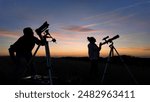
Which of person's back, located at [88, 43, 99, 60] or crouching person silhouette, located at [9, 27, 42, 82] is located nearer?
crouching person silhouette, located at [9, 27, 42, 82]

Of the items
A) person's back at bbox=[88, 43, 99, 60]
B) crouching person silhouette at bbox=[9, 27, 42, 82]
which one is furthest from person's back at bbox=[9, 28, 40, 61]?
person's back at bbox=[88, 43, 99, 60]

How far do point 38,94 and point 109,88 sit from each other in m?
2.16

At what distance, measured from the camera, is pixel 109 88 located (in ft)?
28.4

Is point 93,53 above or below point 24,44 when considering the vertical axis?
below

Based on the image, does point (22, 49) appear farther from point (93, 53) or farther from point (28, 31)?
point (93, 53)

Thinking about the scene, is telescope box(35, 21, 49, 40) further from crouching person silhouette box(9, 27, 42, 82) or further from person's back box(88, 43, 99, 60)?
person's back box(88, 43, 99, 60)

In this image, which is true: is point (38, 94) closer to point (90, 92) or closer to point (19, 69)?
point (90, 92)

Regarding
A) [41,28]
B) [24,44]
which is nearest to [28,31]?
[24,44]

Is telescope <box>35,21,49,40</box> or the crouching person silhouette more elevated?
telescope <box>35,21,49,40</box>

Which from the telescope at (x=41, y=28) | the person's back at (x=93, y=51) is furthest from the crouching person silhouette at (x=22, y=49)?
the person's back at (x=93, y=51)

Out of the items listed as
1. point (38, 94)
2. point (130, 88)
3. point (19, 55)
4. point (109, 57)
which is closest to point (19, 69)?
point (19, 55)

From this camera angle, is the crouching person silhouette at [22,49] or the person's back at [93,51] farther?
the person's back at [93,51]

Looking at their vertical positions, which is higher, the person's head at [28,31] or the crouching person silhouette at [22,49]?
the person's head at [28,31]

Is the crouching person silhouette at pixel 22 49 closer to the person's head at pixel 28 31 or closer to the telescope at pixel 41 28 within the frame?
the person's head at pixel 28 31
